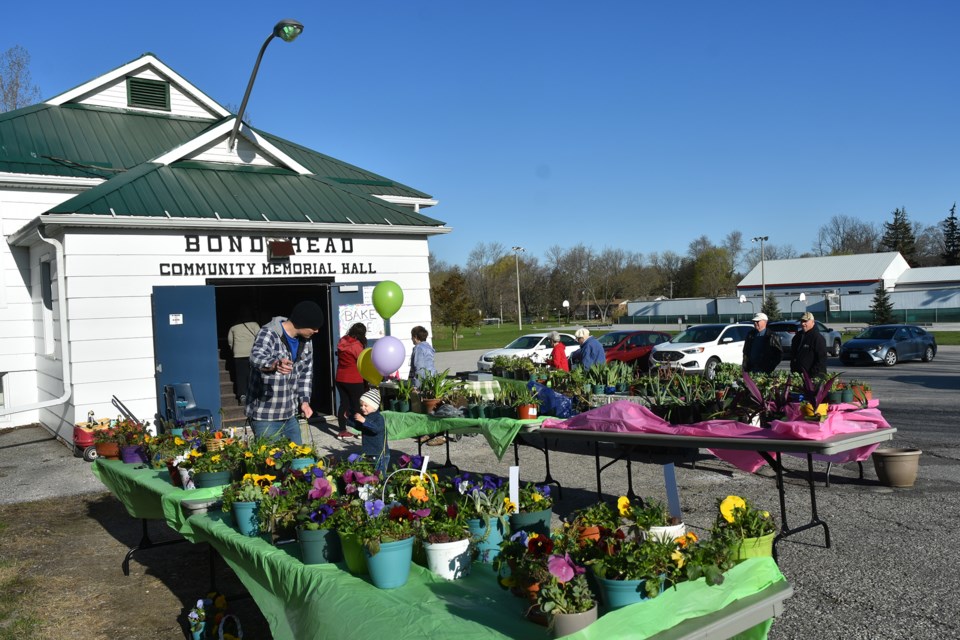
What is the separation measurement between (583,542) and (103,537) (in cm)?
586

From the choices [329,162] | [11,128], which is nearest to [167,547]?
[11,128]

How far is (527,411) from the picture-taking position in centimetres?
719

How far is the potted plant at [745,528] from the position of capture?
3227 millimetres

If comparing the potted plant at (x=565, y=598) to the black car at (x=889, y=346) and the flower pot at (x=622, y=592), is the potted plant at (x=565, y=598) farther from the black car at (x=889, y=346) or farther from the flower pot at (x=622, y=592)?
the black car at (x=889, y=346)

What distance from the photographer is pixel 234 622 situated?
4430 mm

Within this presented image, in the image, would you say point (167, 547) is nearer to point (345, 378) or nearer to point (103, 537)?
point (103, 537)

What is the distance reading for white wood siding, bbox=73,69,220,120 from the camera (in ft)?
51.7

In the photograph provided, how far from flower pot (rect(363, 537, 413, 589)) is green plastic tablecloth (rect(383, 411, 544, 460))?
3802 mm

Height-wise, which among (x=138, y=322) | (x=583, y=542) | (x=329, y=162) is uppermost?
(x=329, y=162)

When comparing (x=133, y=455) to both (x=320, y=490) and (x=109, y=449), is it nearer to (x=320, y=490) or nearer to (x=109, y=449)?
(x=109, y=449)

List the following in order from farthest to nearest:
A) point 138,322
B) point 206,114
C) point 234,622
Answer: point 206,114
point 138,322
point 234,622

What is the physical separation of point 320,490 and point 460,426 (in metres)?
3.82

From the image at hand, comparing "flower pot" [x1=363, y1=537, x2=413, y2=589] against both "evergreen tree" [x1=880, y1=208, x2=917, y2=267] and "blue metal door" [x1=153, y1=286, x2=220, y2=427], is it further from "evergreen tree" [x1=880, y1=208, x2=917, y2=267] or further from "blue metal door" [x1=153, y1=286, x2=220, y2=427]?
"evergreen tree" [x1=880, y1=208, x2=917, y2=267]

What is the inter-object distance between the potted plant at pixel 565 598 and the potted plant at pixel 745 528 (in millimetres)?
806
